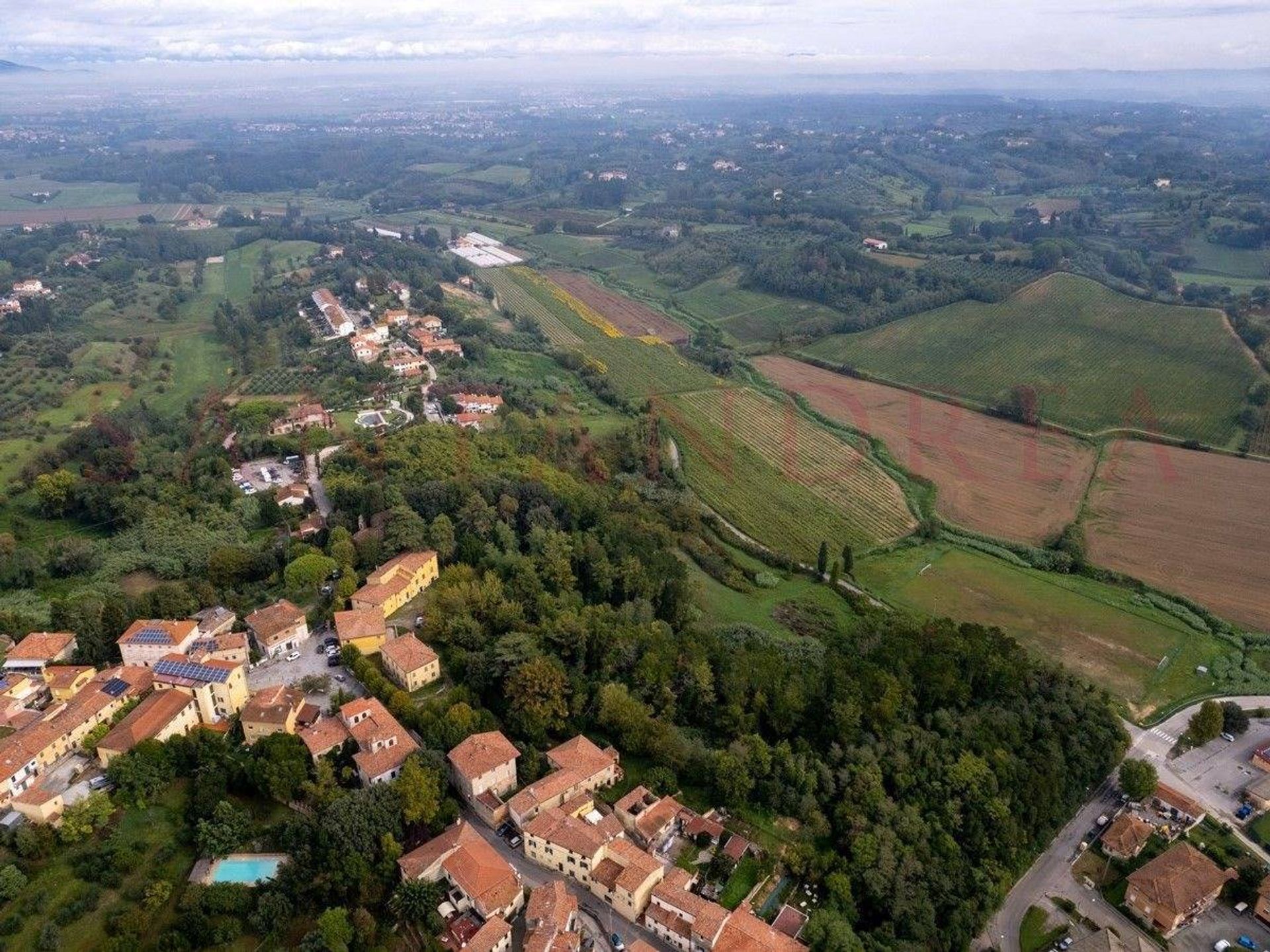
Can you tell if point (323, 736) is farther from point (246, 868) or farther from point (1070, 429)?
point (1070, 429)

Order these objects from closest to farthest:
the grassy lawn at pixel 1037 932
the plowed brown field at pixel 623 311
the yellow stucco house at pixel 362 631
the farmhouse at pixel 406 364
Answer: the grassy lawn at pixel 1037 932 < the yellow stucco house at pixel 362 631 < the farmhouse at pixel 406 364 < the plowed brown field at pixel 623 311

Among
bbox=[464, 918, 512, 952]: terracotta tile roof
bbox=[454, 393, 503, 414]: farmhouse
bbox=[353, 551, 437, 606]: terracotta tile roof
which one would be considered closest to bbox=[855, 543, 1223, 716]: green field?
bbox=[353, 551, 437, 606]: terracotta tile roof

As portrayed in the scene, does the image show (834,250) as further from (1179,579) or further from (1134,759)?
(1134,759)

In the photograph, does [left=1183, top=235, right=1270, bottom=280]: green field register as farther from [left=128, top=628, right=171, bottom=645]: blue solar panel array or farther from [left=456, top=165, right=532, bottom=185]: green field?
[left=456, top=165, right=532, bottom=185]: green field

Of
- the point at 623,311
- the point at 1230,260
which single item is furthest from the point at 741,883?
the point at 1230,260

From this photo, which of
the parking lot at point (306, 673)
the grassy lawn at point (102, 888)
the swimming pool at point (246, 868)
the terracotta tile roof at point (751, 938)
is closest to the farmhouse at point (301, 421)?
the parking lot at point (306, 673)

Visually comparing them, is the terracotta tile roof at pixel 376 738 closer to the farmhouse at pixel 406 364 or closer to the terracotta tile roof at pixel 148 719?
the terracotta tile roof at pixel 148 719
